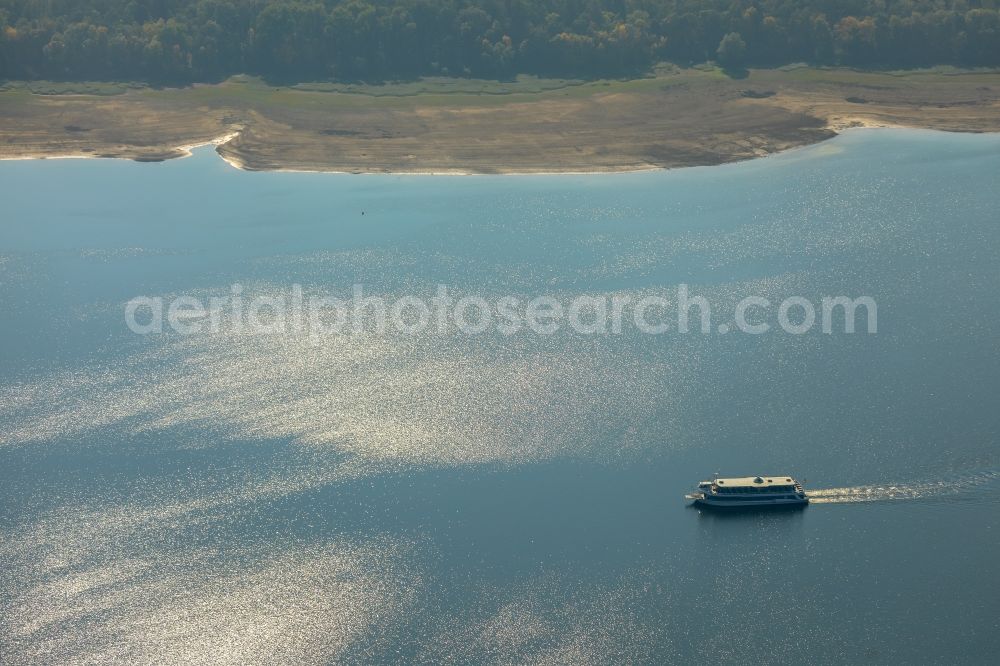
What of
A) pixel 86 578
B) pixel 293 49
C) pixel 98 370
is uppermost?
pixel 293 49

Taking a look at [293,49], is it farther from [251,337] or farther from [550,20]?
[251,337]

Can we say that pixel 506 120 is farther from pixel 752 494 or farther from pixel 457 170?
pixel 752 494

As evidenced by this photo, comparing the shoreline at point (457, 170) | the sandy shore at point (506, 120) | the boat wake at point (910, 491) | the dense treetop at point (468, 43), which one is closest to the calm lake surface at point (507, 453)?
the boat wake at point (910, 491)

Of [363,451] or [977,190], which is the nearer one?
[363,451]

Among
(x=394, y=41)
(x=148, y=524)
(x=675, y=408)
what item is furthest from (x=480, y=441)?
(x=394, y=41)

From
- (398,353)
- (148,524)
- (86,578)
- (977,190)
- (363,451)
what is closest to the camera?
(86,578)

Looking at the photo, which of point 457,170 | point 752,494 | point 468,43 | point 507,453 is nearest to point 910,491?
point 752,494

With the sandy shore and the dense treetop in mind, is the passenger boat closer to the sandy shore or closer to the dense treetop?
the sandy shore

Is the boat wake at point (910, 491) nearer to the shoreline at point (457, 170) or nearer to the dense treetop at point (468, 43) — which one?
the shoreline at point (457, 170)
